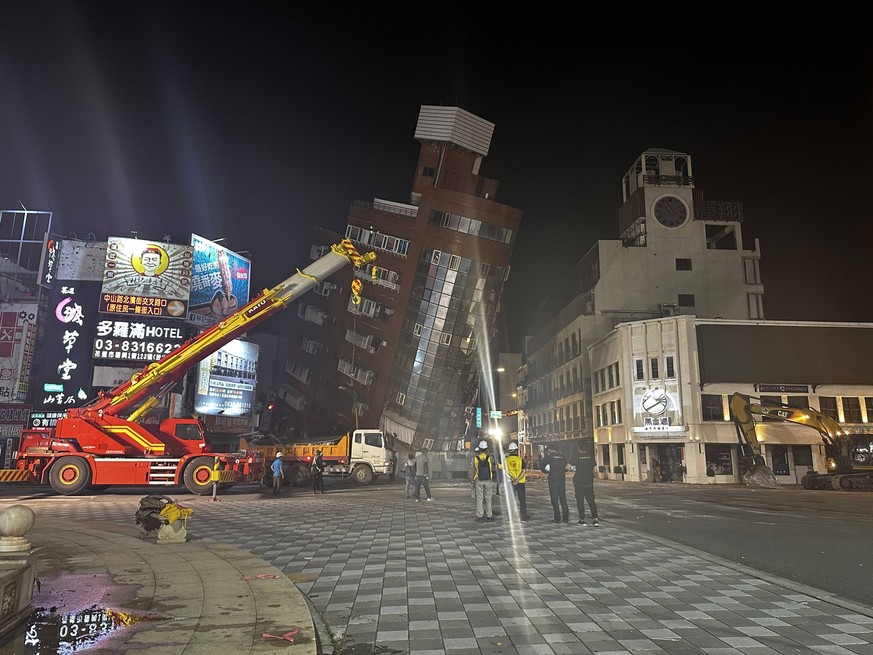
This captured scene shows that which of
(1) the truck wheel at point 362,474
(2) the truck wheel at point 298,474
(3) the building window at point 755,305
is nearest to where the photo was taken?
(2) the truck wheel at point 298,474

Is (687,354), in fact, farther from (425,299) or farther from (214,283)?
(214,283)

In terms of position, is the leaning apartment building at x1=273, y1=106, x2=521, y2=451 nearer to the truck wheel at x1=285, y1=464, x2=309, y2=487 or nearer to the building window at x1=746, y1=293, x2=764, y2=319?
the truck wheel at x1=285, y1=464, x2=309, y2=487

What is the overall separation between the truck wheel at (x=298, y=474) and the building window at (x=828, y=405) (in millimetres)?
37515

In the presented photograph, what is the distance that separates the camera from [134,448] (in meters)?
23.6

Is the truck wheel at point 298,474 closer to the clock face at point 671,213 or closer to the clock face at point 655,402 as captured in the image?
the clock face at point 655,402

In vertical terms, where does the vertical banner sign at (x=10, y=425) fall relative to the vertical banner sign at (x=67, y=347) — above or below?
below

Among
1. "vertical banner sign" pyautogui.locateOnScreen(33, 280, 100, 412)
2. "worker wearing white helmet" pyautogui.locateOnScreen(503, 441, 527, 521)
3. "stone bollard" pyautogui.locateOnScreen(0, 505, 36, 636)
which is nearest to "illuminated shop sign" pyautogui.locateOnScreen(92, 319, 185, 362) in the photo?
"vertical banner sign" pyautogui.locateOnScreen(33, 280, 100, 412)

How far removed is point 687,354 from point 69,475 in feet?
125

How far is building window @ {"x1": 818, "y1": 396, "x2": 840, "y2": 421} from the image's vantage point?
137 ft

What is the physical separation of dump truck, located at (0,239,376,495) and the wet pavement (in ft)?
37.5

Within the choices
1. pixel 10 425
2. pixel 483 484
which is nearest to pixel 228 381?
pixel 10 425

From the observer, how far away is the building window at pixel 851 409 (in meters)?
41.6

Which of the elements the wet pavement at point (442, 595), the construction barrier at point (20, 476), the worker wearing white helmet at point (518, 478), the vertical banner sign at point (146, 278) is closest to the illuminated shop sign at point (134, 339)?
the vertical banner sign at point (146, 278)

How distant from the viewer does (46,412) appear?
45562 mm
